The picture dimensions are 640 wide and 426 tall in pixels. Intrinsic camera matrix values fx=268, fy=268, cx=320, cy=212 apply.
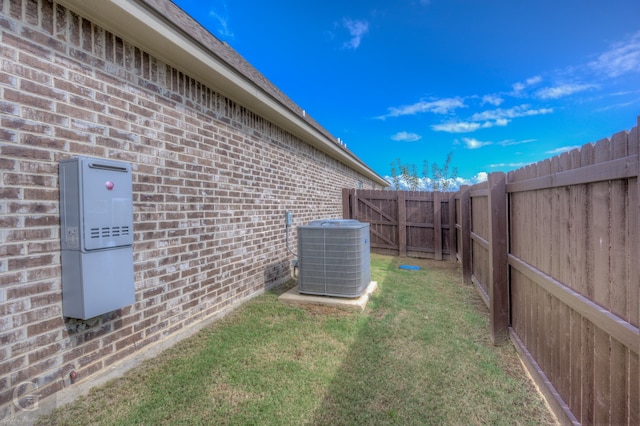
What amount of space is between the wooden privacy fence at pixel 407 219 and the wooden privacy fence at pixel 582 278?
5.34 meters

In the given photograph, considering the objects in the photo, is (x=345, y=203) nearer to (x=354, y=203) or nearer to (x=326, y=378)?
(x=354, y=203)

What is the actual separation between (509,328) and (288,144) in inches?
186

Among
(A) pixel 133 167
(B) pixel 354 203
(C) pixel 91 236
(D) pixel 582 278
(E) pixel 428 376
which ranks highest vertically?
(A) pixel 133 167

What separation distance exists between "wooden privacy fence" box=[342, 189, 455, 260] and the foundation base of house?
15.3 ft

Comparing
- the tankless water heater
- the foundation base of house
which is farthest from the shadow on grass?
the tankless water heater

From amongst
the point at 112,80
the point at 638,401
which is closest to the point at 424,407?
the point at 638,401

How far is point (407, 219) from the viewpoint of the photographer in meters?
8.61

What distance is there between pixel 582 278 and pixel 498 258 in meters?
1.55

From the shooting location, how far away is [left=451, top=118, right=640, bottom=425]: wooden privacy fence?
1.26m

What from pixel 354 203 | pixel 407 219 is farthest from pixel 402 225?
pixel 354 203

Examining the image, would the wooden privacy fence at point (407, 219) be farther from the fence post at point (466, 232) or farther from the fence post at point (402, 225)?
the fence post at point (466, 232)

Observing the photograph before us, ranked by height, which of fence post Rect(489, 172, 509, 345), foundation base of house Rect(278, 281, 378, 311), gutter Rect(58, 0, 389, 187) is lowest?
foundation base of house Rect(278, 281, 378, 311)

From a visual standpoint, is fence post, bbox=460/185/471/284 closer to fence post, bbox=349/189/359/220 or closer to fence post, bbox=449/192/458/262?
fence post, bbox=449/192/458/262

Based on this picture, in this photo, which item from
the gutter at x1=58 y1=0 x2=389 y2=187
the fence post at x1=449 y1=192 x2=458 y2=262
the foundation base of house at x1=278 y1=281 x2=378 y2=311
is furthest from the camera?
the fence post at x1=449 y1=192 x2=458 y2=262
